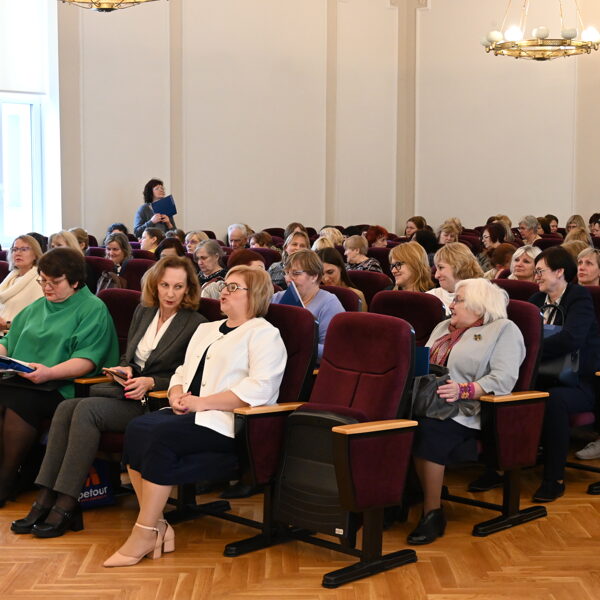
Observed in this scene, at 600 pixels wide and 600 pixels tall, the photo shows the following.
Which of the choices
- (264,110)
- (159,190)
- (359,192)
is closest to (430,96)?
(359,192)

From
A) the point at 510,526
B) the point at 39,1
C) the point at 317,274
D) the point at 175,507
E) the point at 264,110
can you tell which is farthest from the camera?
the point at 264,110

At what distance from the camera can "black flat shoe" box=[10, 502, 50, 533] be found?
3.98m

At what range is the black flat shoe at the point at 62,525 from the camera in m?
3.93

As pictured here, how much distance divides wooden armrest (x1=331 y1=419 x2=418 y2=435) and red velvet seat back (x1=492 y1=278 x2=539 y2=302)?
1.69 metres

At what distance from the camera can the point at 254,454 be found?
372 centimetres

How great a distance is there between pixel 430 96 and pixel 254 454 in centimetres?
1218

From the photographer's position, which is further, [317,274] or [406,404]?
[317,274]

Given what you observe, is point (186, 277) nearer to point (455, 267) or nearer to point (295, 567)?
point (295, 567)

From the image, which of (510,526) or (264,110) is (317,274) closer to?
(510,526)

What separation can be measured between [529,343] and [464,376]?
0.30 m

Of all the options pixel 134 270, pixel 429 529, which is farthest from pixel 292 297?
pixel 134 270

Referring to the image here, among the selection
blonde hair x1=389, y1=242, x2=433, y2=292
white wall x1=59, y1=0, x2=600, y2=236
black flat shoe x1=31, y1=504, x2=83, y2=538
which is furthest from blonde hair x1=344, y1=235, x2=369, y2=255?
white wall x1=59, y1=0, x2=600, y2=236

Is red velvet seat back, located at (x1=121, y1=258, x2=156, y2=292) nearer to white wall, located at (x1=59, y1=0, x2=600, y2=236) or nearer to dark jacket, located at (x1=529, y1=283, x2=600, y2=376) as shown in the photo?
dark jacket, located at (x1=529, y1=283, x2=600, y2=376)

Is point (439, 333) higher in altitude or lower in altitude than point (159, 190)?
lower
